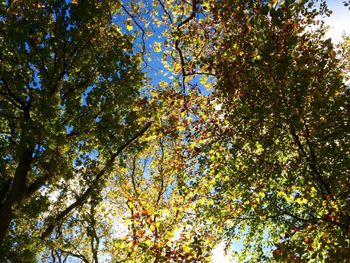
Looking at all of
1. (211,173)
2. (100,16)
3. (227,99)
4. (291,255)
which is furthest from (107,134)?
(291,255)

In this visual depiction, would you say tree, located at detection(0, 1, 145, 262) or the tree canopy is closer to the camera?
the tree canopy

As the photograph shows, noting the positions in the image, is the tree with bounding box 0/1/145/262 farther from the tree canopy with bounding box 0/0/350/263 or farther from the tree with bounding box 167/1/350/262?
the tree with bounding box 167/1/350/262

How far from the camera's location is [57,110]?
16.0 meters

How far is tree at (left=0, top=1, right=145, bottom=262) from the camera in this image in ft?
51.8

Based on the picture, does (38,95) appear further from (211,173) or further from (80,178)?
(211,173)

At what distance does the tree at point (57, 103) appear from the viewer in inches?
622

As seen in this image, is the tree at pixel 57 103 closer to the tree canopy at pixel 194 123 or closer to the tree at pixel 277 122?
the tree canopy at pixel 194 123

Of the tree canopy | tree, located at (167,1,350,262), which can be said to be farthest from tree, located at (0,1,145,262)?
tree, located at (167,1,350,262)

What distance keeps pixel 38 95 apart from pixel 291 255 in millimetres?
13255

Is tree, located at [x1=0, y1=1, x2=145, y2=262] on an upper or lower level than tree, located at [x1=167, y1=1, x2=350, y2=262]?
upper

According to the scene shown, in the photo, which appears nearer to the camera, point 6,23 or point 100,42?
point 6,23

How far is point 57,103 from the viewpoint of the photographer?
53.7 feet

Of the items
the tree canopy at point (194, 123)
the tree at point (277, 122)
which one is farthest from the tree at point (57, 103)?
the tree at point (277, 122)

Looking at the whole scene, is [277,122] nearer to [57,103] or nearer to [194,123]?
[194,123]
